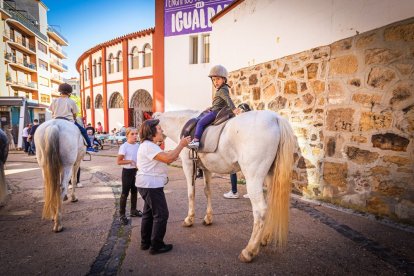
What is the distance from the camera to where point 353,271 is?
7.94 ft

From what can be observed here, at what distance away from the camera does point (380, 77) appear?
361cm

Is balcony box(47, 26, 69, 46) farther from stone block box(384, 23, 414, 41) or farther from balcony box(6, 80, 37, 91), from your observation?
stone block box(384, 23, 414, 41)

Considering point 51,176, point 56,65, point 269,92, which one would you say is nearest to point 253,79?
point 269,92

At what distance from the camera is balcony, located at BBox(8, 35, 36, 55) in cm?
2773

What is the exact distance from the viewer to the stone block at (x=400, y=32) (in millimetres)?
3221

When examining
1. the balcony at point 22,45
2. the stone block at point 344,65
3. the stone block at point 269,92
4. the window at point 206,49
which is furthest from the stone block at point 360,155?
the balcony at point 22,45

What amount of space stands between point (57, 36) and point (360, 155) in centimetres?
5494

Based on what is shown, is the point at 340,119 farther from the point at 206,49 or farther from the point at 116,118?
the point at 116,118

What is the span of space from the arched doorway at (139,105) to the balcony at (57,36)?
37.3m

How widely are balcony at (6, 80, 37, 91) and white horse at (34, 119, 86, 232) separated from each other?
3162 centimetres

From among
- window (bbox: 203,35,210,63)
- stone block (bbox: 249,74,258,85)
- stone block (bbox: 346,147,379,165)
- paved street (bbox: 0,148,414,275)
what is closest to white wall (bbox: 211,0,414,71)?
stone block (bbox: 249,74,258,85)

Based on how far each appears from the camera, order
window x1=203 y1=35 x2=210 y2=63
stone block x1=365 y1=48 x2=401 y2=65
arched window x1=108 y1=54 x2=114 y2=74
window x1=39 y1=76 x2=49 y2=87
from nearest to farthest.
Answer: stone block x1=365 y1=48 x2=401 y2=65 < window x1=203 y1=35 x2=210 y2=63 < arched window x1=108 y1=54 x2=114 y2=74 < window x1=39 y1=76 x2=49 y2=87

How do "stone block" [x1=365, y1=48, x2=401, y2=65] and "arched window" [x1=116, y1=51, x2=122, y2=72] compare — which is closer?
"stone block" [x1=365, y1=48, x2=401, y2=65]

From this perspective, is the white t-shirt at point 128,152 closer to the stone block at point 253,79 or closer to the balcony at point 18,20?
the stone block at point 253,79
